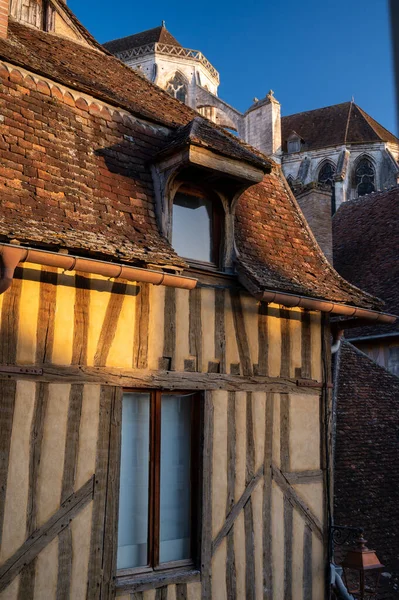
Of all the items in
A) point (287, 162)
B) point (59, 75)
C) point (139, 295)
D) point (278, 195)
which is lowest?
point (139, 295)

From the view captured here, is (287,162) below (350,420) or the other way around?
the other way around

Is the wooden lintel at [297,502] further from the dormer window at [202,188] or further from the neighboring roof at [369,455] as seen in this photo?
the neighboring roof at [369,455]

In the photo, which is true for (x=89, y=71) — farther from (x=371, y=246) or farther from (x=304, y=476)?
(x=371, y=246)

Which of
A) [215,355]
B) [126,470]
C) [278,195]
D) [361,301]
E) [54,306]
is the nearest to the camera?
[54,306]

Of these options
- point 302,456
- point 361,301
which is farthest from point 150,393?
point 361,301

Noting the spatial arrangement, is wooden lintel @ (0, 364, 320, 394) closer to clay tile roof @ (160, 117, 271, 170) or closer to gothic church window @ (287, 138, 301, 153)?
clay tile roof @ (160, 117, 271, 170)

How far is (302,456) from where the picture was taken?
5715 millimetres

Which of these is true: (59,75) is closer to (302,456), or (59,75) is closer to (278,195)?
(278,195)

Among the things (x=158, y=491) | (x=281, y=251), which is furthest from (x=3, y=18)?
(x=158, y=491)

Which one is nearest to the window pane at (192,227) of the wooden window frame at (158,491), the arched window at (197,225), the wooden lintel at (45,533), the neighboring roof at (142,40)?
the arched window at (197,225)

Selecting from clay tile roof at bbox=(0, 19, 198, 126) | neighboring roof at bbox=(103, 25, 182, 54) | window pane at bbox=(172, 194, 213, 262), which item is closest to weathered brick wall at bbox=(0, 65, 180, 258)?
clay tile roof at bbox=(0, 19, 198, 126)

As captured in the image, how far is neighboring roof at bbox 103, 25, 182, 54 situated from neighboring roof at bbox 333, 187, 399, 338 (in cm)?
2748

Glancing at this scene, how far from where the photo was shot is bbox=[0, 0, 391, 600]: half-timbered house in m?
4.25

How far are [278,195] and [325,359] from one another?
1.88m
